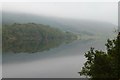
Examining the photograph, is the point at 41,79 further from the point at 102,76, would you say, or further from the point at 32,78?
the point at 102,76

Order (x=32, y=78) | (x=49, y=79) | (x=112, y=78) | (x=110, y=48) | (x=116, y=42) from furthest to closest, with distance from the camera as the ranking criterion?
(x=32, y=78) < (x=49, y=79) < (x=110, y=48) < (x=116, y=42) < (x=112, y=78)

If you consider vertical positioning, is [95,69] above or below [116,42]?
below

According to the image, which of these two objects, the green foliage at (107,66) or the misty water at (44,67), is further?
the misty water at (44,67)

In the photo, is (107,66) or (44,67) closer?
(107,66)

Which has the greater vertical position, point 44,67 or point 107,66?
point 44,67

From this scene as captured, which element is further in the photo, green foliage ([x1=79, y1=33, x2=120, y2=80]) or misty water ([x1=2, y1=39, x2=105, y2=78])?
misty water ([x1=2, y1=39, x2=105, y2=78])

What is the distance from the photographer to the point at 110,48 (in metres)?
28.2

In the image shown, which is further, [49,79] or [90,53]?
[49,79]

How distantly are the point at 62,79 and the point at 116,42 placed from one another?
16864 mm

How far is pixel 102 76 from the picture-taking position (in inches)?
950

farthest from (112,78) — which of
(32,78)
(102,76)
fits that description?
(32,78)

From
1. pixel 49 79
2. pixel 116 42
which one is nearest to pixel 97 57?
pixel 116 42

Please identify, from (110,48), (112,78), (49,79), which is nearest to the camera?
(112,78)

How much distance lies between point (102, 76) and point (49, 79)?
17.6 metres
